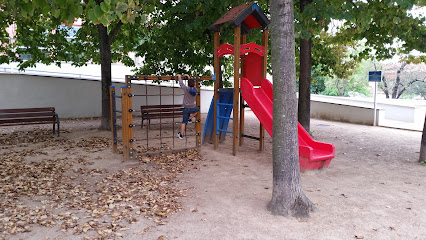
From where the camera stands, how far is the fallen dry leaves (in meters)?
3.80

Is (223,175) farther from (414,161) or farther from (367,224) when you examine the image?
(414,161)

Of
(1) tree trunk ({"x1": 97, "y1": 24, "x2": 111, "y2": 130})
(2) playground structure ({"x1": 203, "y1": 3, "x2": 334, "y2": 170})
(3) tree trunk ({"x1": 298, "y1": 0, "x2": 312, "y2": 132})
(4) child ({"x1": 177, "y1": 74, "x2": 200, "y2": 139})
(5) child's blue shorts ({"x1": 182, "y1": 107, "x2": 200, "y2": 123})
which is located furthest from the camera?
(1) tree trunk ({"x1": 97, "y1": 24, "x2": 111, "y2": 130})

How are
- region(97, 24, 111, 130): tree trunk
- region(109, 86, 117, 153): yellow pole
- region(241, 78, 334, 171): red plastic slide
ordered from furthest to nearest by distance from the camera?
region(97, 24, 111, 130): tree trunk < region(109, 86, 117, 153): yellow pole < region(241, 78, 334, 171): red plastic slide

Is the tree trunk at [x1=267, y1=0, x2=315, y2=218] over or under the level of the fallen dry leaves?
over

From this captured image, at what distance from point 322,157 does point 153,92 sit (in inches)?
468

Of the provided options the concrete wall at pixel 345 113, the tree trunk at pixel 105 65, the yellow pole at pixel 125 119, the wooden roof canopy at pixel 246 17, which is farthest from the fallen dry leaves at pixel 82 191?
the concrete wall at pixel 345 113

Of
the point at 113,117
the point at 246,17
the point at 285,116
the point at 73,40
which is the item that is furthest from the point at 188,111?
the point at 73,40

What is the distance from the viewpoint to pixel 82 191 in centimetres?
491

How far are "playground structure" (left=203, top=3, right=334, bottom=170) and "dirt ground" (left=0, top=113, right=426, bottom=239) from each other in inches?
14.4

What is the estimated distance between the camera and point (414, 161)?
23.2 feet

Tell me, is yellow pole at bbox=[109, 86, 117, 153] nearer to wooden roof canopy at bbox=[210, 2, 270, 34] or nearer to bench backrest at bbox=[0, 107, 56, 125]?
wooden roof canopy at bbox=[210, 2, 270, 34]

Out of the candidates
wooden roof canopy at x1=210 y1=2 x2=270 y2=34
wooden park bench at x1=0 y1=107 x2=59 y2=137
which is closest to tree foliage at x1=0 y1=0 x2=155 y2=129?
wooden park bench at x1=0 y1=107 x2=59 y2=137

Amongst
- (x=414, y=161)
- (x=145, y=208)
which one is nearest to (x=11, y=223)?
(x=145, y=208)

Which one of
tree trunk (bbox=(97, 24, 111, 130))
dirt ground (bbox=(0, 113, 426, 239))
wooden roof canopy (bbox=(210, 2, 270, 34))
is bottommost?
dirt ground (bbox=(0, 113, 426, 239))
